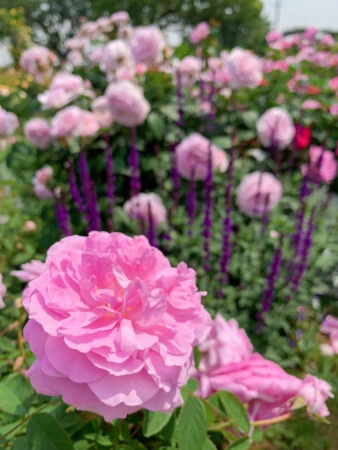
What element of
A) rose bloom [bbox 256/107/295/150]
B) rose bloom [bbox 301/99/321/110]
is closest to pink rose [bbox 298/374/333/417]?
rose bloom [bbox 256/107/295/150]

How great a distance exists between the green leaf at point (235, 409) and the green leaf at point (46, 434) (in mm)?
226

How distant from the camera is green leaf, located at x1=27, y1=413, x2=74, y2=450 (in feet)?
1.74

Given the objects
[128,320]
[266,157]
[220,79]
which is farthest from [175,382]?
[220,79]

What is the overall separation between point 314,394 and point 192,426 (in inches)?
7.2

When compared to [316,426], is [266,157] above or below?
above

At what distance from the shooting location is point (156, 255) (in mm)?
535

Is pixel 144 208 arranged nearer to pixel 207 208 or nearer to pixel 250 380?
pixel 207 208

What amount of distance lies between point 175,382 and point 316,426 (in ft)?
4.68

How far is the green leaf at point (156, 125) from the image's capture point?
2.07 metres

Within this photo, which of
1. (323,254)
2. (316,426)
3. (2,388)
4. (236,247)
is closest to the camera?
(2,388)

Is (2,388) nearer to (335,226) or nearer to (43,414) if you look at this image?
(43,414)

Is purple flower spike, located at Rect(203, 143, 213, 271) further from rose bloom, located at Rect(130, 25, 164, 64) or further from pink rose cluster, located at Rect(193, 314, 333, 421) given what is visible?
rose bloom, located at Rect(130, 25, 164, 64)

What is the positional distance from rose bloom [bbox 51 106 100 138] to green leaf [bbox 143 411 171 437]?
4.62 ft

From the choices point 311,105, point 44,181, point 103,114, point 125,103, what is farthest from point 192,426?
point 311,105
